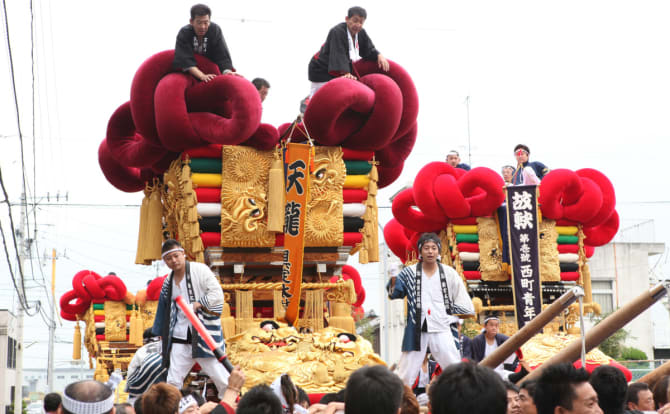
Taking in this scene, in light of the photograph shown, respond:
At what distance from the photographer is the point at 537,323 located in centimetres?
512

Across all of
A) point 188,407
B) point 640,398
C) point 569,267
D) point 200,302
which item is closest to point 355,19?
point 200,302

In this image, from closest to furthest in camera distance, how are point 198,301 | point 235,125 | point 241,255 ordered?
point 198,301 < point 235,125 < point 241,255

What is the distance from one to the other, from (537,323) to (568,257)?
11.9m

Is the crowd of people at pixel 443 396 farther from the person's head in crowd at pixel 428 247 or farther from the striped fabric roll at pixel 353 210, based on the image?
the striped fabric roll at pixel 353 210

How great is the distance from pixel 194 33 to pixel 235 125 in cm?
132

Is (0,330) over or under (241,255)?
under

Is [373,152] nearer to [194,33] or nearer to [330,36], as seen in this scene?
[330,36]

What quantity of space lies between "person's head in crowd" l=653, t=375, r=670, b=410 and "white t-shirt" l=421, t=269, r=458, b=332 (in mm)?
3001

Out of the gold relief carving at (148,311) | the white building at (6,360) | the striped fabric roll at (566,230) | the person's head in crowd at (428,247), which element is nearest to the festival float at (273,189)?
the person's head in crowd at (428,247)

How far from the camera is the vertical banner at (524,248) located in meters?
15.1

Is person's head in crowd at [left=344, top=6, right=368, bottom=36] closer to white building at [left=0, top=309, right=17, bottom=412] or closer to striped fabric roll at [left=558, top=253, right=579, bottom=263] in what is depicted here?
striped fabric roll at [left=558, top=253, right=579, bottom=263]

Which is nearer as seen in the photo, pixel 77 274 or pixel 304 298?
pixel 304 298

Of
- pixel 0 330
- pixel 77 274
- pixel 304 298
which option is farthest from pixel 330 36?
pixel 0 330

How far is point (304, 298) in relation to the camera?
37.8 feet
